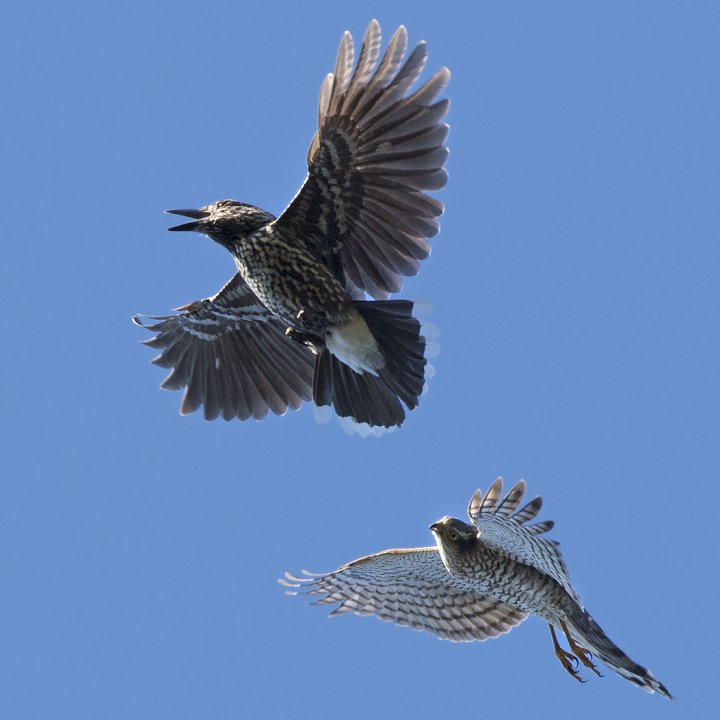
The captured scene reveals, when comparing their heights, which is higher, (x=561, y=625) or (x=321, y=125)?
(x=321, y=125)

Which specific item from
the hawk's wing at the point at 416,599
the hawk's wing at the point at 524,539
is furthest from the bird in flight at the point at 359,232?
the hawk's wing at the point at 416,599

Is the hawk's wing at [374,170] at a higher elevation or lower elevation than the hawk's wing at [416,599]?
higher

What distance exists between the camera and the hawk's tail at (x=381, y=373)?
8.90 meters

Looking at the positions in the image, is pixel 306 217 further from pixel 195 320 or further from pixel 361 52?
pixel 195 320

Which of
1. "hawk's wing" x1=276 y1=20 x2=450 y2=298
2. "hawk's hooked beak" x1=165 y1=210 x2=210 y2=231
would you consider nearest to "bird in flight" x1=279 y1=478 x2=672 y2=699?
"hawk's wing" x1=276 y1=20 x2=450 y2=298

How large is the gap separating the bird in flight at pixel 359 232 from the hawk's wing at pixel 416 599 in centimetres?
154

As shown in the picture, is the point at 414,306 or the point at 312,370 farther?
the point at 312,370

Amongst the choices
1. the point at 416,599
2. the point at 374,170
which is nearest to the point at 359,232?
the point at 374,170

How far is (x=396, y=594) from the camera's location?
1051 cm

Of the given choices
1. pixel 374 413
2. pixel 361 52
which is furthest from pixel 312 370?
pixel 361 52

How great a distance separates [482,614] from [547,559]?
1051 millimetres

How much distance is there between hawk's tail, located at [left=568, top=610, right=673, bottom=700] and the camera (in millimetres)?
9297

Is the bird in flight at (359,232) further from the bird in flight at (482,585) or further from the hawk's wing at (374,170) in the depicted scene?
the bird in flight at (482,585)

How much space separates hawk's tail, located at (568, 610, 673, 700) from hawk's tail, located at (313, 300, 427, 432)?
1755 mm
